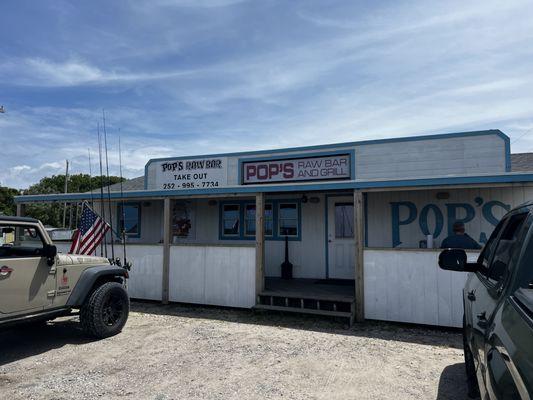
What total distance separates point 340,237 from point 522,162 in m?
5.47

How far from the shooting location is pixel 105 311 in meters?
6.65

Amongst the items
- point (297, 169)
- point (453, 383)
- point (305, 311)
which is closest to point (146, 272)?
point (305, 311)

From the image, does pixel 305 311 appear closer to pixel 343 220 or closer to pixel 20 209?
pixel 343 220

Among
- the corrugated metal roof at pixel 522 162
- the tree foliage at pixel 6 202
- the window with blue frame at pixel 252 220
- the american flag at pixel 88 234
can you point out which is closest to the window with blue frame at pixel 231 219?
the window with blue frame at pixel 252 220

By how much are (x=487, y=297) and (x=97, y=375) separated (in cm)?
454

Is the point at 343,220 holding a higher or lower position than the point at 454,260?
higher

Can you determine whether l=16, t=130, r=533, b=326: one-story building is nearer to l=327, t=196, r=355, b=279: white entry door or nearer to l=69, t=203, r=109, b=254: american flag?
l=327, t=196, r=355, b=279: white entry door

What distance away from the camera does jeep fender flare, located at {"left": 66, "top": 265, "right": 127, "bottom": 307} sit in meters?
6.20

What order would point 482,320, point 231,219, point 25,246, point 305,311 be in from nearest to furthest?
point 482,320 < point 25,246 < point 305,311 < point 231,219

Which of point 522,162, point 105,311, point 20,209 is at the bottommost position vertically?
point 105,311

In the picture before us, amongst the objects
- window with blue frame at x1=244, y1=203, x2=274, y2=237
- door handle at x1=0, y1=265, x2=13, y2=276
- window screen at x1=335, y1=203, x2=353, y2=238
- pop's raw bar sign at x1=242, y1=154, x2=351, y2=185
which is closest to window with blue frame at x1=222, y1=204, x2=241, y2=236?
window with blue frame at x1=244, y1=203, x2=274, y2=237

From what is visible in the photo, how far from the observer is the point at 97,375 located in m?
4.98

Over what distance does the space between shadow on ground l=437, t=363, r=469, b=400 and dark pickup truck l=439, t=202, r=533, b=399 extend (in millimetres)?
1817

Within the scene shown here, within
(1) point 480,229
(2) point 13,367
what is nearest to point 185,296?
(2) point 13,367
